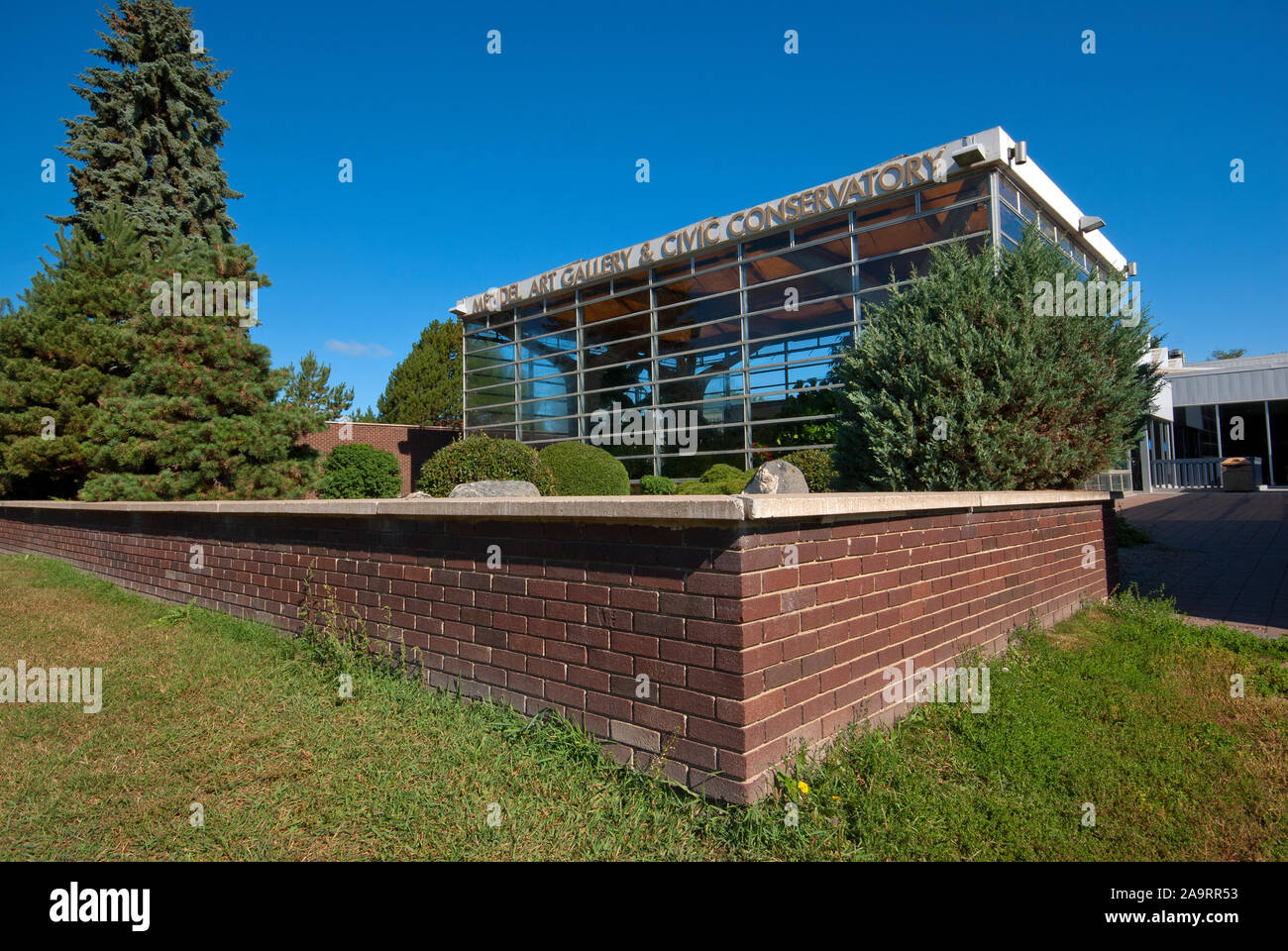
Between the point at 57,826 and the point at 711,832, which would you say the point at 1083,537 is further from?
the point at 57,826

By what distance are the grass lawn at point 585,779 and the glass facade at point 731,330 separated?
8.41 meters

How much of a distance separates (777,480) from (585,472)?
6.45 metres

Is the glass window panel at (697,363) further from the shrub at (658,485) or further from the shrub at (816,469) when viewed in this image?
the shrub at (816,469)

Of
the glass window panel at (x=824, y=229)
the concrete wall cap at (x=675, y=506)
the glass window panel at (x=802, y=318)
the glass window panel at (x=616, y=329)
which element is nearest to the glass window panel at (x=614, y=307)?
the glass window panel at (x=616, y=329)

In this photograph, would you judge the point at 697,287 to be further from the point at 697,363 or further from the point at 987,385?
the point at 987,385

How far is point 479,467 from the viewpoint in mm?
8219

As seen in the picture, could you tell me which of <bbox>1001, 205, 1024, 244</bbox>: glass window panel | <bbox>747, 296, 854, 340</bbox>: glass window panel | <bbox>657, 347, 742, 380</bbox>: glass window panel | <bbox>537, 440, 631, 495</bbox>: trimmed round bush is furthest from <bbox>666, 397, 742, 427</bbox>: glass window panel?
<bbox>1001, 205, 1024, 244</bbox>: glass window panel

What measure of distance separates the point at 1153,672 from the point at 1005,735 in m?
1.70

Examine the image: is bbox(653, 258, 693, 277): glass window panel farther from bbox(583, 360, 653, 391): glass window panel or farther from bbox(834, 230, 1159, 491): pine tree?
bbox(834, 230, 1159, 491): pine tree

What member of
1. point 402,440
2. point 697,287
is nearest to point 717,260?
point 697,287

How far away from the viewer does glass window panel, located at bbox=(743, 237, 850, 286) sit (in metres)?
13.8

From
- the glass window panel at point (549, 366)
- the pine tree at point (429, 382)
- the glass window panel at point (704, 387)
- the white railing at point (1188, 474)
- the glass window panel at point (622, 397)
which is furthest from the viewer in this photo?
the pine tree at point (429, 382)

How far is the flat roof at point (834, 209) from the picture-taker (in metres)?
11.5
